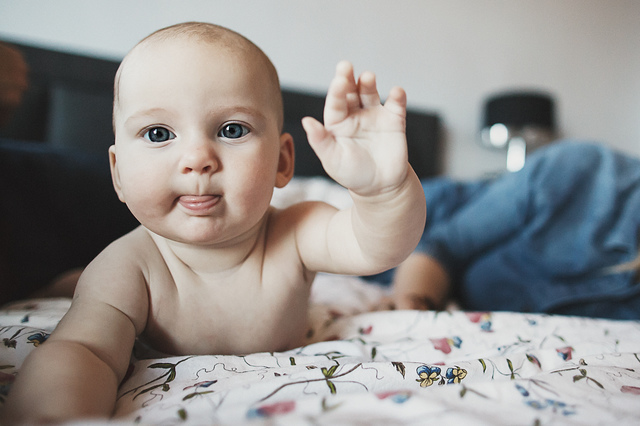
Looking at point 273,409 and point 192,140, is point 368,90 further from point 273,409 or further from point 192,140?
point 273,409

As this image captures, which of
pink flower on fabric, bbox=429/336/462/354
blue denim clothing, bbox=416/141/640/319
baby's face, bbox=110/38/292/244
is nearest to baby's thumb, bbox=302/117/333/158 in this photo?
baby's face, bbox=110/38/292/244

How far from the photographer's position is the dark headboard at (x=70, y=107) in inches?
55.3

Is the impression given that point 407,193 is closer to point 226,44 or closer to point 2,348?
point 226,44

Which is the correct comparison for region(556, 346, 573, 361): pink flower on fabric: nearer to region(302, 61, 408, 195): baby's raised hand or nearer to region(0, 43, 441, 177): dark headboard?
region(302, 61, 408, 195): baby's raised hand

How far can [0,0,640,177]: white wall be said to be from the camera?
1809 millimetres

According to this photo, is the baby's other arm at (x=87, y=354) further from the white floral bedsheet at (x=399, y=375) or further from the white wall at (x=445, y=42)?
the white wall at (x=445, y=42)

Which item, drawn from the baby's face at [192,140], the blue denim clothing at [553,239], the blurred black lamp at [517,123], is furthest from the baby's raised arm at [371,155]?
the blurred black lamp at [517,123]

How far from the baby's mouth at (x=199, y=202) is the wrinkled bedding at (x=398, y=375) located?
0.17 m

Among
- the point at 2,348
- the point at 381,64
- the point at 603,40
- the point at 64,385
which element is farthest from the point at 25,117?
the point at 603,40

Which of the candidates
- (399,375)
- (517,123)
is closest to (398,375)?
(399,375)

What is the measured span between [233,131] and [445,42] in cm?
259

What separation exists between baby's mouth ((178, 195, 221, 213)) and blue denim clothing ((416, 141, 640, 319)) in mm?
901

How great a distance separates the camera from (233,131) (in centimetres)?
53

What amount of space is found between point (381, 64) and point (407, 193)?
2.16 metres
